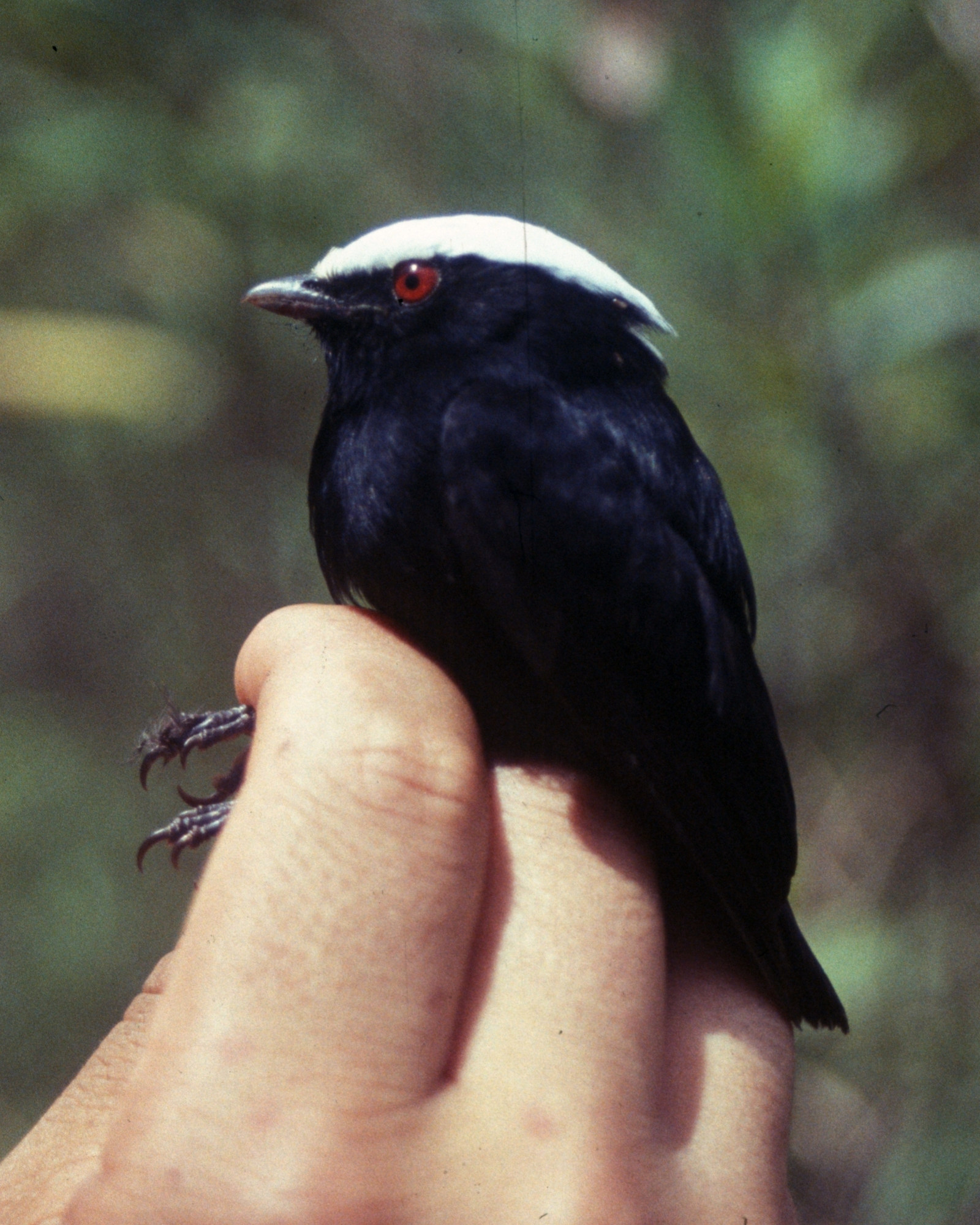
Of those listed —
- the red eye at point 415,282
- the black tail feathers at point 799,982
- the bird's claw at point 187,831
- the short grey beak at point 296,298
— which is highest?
the red eye at point 415,282

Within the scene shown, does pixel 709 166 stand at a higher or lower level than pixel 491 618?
higher

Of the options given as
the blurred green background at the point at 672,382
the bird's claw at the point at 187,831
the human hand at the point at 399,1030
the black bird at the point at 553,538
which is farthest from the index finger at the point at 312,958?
the blurred green background at the point at 672,382

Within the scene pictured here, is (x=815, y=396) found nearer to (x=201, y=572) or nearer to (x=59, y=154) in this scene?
(x=201, y=572)

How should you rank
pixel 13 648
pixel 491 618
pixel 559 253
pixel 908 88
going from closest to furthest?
pixel 491 618, pixel 559 253, pixel 908 88, pixel 13 648

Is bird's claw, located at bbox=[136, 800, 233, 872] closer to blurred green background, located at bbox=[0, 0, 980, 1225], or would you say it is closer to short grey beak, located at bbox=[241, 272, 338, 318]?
blurred green background, located at bbox=[0, 0, 980, 1225]

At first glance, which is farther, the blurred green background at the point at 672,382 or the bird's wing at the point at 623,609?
the blurred green background at the point at 672,382

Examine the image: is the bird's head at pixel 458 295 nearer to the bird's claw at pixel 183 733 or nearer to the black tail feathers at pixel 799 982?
the bird's claw at pixel 183 733

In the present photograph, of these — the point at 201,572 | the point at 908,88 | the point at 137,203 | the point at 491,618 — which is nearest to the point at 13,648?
the point at 201,572
